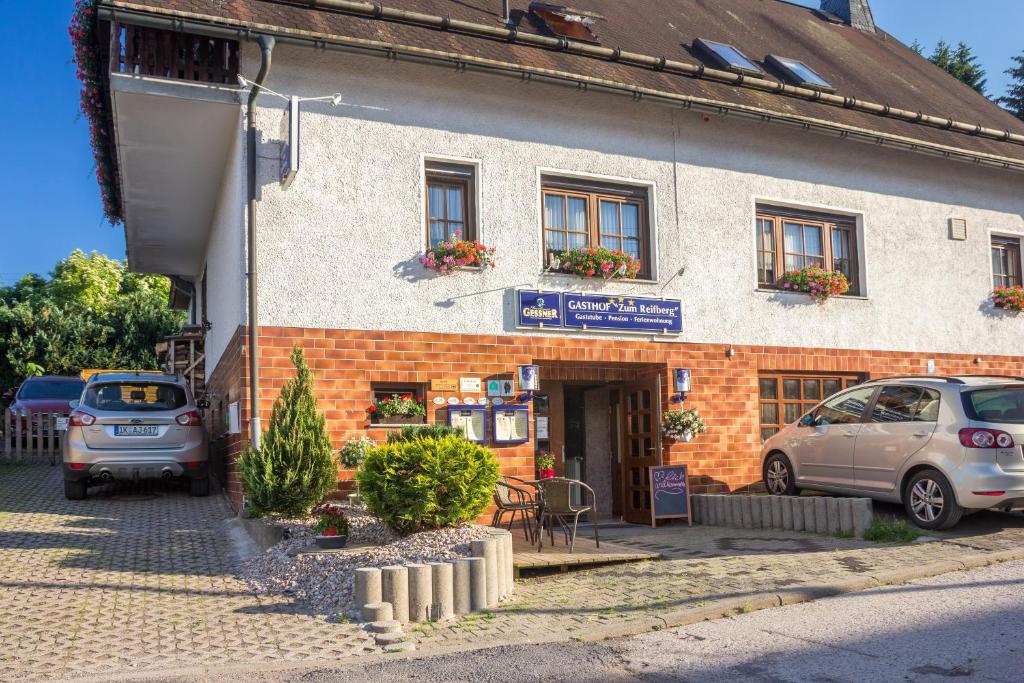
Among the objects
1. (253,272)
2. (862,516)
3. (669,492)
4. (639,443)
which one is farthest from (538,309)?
(862,516)

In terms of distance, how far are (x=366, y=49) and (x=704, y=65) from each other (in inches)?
238

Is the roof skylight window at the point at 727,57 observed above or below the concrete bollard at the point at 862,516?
above

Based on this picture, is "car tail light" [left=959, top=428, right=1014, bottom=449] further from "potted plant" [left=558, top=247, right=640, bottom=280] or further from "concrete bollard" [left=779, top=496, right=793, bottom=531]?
"potted plant" [left=558, top=247, right=640, bottom=280]

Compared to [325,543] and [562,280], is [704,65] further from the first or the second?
[325,543]

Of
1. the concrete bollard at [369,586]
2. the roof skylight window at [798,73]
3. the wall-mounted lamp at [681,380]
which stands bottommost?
the concrete bollard at [369,586]

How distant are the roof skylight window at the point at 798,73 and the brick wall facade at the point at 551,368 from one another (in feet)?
14.1

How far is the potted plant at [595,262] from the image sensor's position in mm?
12695

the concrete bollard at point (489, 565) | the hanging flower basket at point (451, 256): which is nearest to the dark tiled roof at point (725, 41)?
the hanging flower basket at point (451, 256)

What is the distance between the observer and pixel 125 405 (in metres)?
12.3

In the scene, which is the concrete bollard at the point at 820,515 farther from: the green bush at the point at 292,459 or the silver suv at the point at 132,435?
the silver suv at the point at 132,435

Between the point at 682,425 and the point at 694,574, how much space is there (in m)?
4.56

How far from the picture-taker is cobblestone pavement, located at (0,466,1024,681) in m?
6.41

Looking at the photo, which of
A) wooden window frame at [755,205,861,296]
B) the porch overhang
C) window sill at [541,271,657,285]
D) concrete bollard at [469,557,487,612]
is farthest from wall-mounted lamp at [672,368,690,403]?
the porch overhang

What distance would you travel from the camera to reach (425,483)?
8.52 metres
